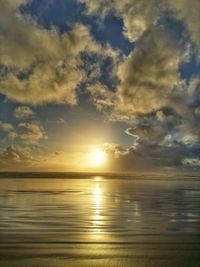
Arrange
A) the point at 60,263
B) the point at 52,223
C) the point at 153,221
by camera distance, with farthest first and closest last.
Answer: the point at 153,221
the point at 52,223
the point at 60,263

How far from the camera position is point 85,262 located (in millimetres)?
13695

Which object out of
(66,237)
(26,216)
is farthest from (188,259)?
(26,216)

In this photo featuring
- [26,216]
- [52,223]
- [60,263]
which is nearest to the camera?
[60,263]

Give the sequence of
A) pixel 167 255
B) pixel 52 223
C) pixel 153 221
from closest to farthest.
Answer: pixel 167 255, pixel 52 223, pixel 153 221

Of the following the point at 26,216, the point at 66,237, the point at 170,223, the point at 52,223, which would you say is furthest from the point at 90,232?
the point at 26,216

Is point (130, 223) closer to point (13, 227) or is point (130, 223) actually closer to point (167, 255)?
point (13, 227)

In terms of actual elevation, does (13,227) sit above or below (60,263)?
above

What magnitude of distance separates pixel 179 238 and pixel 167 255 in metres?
4.71

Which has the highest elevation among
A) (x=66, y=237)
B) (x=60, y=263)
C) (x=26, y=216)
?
(x=26, y=216)

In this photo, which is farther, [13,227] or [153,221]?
[153,221]

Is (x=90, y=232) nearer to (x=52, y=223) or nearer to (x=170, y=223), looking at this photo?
(x=52, y=223)

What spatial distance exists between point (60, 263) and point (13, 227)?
9.87 meters

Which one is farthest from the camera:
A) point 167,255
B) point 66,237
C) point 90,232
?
point 90,232

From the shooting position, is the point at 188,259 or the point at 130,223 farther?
the point at 130,223
